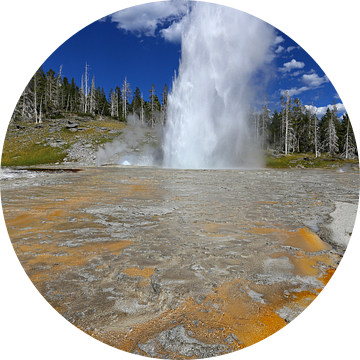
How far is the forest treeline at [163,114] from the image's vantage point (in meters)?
57.3

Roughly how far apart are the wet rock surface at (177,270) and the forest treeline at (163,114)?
5182cm

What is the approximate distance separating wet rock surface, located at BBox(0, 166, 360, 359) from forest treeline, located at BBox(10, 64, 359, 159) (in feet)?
170

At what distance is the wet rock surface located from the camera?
7.97ft

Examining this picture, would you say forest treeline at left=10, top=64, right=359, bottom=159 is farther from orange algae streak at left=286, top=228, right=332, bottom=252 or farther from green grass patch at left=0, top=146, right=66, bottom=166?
orange algae streak at left=286, top=228, right=332, bottom=252

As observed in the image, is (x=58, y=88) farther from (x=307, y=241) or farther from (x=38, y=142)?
(x=307, y=241)

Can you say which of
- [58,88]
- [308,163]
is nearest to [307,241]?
[308,163]

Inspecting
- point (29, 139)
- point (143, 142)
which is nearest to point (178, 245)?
point (143, 142)

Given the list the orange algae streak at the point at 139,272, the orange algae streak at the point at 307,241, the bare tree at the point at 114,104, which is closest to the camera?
the orange algae streak at the point at 139,272

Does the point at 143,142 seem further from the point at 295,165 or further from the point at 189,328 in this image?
the point at 189,328

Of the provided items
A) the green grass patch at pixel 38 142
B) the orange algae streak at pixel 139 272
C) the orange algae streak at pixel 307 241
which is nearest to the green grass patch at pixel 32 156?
the green grass patch at pixel 38 142

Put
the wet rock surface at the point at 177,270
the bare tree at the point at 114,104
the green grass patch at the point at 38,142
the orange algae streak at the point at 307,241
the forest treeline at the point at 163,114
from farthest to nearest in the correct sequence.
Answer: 1. the bare tree at the point at 114,104
2. the forest treeline at the point at 163,114
3. the green grass patch at the point at 38,142
4. the orange algae streak at the point at 307,241
5. the wet rock surface at the point at 177,270

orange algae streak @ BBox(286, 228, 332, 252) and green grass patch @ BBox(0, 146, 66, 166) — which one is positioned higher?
orange algae streak @ BBox(286, 228, 332, 252)

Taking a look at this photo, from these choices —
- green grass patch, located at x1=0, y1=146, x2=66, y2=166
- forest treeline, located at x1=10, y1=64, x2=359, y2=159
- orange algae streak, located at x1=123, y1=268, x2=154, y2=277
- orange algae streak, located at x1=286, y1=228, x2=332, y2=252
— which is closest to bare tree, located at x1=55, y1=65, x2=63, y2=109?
forest treeline, located at x1=10, y1=64, x2=359, y2=159

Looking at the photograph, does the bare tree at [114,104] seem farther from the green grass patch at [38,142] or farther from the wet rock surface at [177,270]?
the wet rock surface at [177,270]
